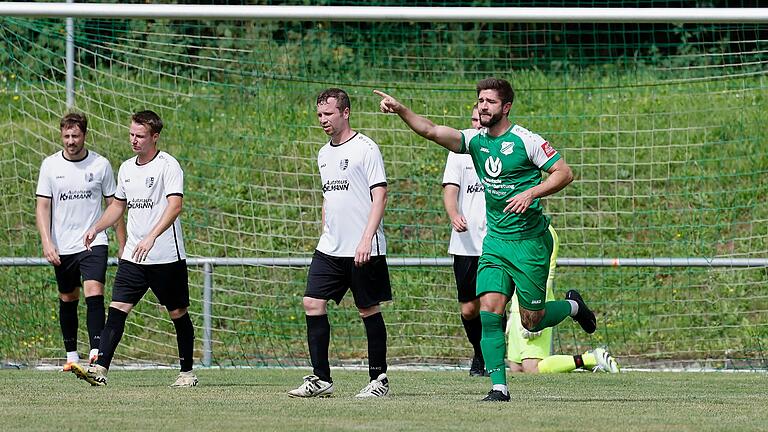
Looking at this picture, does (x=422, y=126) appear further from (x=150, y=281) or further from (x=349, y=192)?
(x=150, y=281)

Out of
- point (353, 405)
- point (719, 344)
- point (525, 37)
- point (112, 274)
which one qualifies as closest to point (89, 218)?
point (112, 274)

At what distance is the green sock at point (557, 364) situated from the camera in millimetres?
10953

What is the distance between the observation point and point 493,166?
778cm

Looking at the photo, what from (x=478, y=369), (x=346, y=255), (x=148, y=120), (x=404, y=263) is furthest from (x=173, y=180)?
(x=404, y=263)

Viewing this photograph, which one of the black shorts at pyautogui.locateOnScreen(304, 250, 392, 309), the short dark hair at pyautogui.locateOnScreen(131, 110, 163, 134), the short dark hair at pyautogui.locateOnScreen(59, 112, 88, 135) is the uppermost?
the short dark hair at pyautogui.locateOnScreen(59, 112, 88, 135)

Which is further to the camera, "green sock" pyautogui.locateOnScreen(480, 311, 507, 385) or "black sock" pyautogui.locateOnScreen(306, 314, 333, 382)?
"black sock" pyautogui.locateOnScreen(306, 314, 333, 382)

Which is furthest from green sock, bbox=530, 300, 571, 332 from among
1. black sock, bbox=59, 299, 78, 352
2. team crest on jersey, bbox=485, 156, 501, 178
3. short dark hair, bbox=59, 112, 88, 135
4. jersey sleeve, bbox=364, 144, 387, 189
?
black sock, bbox=59, 299, 78, 352

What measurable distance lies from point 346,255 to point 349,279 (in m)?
0.16

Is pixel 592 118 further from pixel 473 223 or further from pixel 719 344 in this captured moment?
pixel 473 223

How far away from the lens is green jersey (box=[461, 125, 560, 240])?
304 inches

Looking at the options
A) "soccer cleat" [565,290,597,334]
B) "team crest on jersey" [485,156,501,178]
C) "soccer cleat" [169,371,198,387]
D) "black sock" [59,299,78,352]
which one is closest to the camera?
"team crest on jersey" [485,156,501,178]

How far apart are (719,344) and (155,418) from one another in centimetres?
735

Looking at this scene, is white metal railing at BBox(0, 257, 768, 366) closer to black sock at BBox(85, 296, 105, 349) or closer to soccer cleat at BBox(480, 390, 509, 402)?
black sock at BBox(85, 296, 105, 349)

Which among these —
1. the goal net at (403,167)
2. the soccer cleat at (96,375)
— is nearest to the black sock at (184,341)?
the soccer cleat at (96,375)
